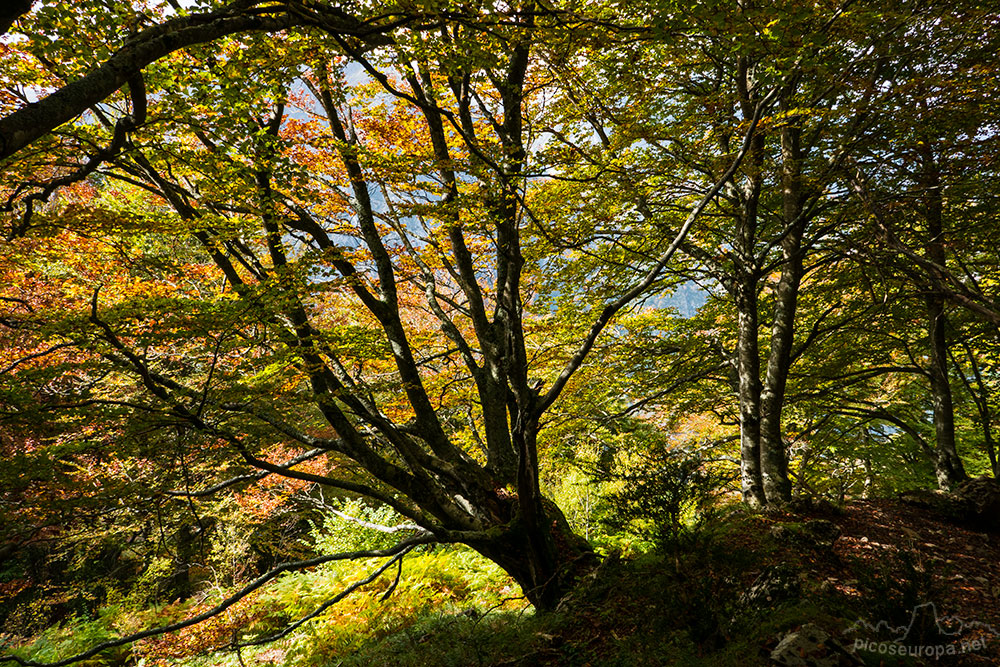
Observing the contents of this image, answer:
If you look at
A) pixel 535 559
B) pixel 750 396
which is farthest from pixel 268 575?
pixel 750 396

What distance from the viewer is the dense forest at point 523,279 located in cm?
354

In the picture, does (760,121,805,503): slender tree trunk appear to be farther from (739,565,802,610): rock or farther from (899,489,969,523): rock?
(739,565,802,610): rock

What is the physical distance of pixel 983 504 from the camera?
20.9 ft

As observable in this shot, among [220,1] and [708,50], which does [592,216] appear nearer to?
[708,50]

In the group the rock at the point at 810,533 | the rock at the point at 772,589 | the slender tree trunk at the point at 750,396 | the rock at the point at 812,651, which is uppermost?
the slender tree trunk at the point at 750,396

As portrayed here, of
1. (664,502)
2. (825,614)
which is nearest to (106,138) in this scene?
(664,502)

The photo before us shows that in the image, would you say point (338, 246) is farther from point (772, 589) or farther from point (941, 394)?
point (941, 394)

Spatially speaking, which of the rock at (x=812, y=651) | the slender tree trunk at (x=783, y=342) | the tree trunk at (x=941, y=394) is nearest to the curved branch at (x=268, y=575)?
the rock at (x=812, y=651)

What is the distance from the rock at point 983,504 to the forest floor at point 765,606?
23cm

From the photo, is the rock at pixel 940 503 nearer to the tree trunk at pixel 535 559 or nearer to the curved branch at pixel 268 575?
the tree trunk at pixel 535 559

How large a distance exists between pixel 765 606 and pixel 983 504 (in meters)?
5.23

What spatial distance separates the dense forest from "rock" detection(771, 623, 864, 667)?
2cm

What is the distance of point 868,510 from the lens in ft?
21.9

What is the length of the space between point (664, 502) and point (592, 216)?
12.7 feet
